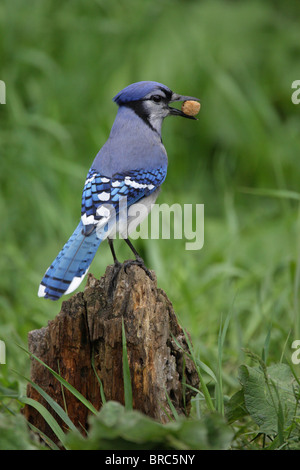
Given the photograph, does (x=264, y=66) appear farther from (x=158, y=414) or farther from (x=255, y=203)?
(x=158, y=414)

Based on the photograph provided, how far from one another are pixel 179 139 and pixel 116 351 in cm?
403

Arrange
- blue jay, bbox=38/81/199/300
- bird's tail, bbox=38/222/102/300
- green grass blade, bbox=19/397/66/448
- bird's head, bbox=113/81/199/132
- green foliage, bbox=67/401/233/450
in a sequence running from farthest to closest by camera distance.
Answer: bird's head, bbox=113/81/199/132 < blue jay, bbox=38/81/199/300 < bird's tail, bbox=38/222/102/300 < green grass blade, bbox=19/397/66/448 < green foliage, bbox=67/401/233/450

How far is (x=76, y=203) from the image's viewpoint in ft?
17.1

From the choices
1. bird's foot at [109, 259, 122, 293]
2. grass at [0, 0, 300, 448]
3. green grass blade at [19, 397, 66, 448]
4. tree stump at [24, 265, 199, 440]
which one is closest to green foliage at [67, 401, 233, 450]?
green grass blade at [19, 397, 66, 448]

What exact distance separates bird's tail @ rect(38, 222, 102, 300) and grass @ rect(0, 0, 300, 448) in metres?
1.19

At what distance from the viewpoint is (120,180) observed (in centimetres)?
307

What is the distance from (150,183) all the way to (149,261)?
1622 millimetres

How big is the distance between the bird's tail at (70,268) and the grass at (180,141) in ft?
3.90

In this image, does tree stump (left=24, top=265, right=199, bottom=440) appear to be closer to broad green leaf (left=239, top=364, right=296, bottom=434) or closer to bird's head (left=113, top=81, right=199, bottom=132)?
broad green leaf (left=239, top=364, right=296, bottom=434)

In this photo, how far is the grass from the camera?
14.7ft

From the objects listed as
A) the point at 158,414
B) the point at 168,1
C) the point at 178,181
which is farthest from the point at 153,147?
the point at 168,1

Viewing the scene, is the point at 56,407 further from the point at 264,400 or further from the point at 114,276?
the point at 264,400

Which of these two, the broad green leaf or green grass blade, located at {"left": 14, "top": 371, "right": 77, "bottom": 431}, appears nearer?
green grass blade, located at {"left": 14, "top": 371, "right": 77, "bottom": 431}

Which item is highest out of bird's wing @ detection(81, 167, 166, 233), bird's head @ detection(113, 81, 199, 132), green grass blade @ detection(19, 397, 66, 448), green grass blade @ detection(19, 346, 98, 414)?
bird's head @ detection(113, 81, 199, 132)
